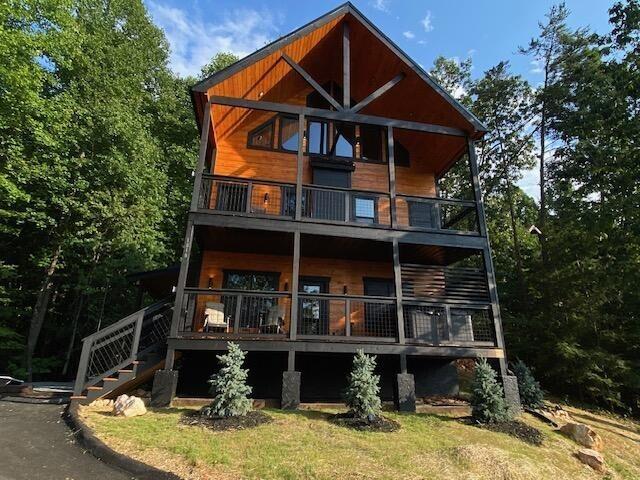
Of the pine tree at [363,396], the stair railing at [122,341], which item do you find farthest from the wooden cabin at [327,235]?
the pine tree at [363,396]

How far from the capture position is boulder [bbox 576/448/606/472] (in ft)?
21.0

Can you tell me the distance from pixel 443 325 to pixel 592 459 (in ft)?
12.6

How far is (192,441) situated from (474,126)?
37.3 ft

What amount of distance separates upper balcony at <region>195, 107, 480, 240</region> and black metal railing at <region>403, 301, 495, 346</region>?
7.44ft

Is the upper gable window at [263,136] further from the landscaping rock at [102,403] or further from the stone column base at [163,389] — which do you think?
the landscaping rock at [102,403]

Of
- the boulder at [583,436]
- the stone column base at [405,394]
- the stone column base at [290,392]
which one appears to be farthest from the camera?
the stone column base at [405,394]

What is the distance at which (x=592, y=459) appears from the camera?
6.48 metres

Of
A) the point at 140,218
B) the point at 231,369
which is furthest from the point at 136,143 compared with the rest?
the point at 231,369

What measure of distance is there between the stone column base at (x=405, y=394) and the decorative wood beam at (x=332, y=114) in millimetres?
7423

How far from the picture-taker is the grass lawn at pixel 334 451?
4969 mm

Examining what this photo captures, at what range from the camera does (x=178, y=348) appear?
827 centimetres

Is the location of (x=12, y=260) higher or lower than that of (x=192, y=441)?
higher

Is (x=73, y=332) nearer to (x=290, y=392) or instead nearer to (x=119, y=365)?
(x=119, y=365)

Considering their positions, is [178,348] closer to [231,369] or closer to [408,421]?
[231,369]
